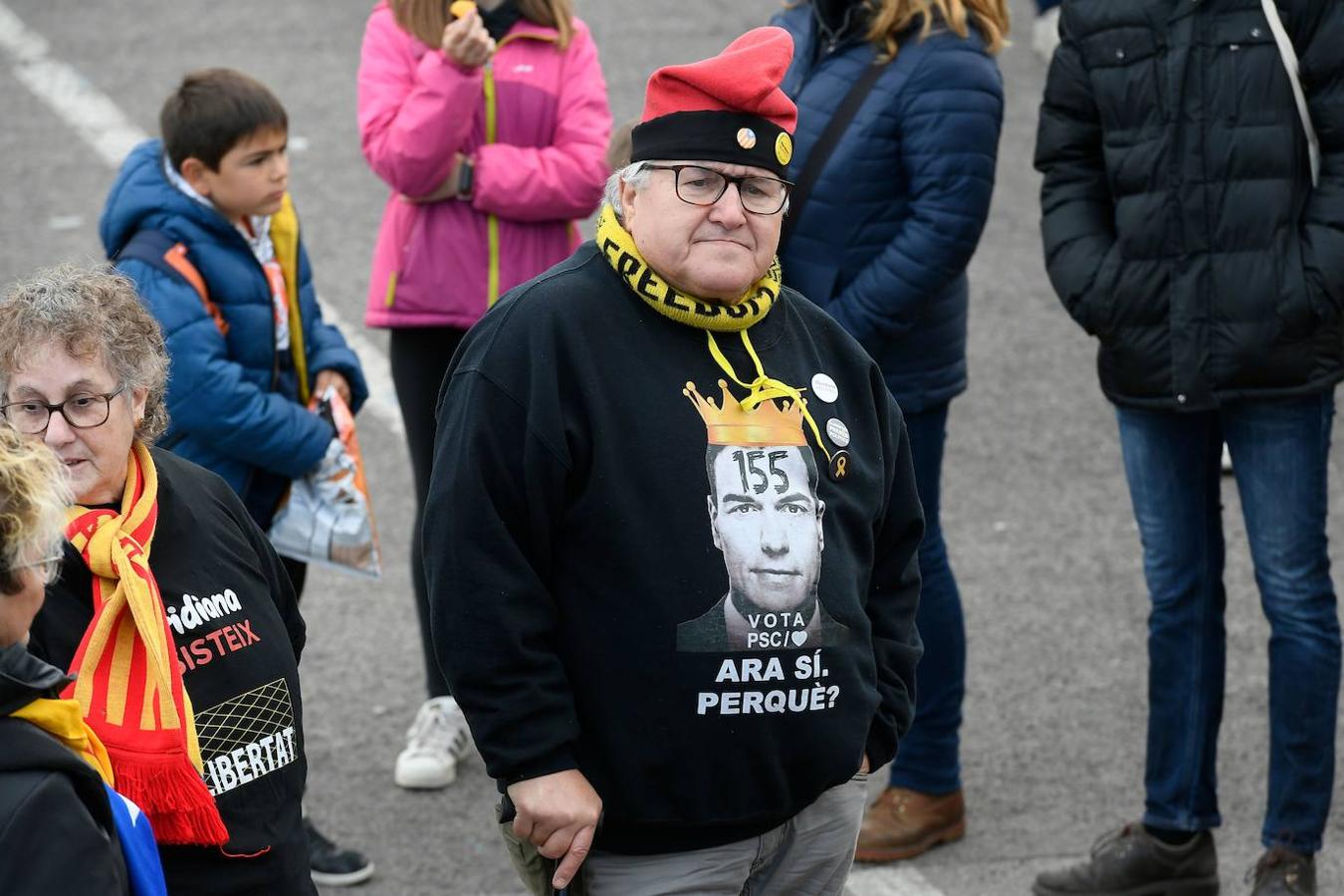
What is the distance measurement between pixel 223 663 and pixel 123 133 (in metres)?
7.25

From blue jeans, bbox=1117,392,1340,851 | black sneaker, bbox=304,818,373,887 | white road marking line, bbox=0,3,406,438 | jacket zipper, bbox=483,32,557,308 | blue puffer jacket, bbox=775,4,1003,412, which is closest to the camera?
blue jeans, bbox=1117,392,1340,851

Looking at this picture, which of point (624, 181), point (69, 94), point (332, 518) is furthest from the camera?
point (69, 94)

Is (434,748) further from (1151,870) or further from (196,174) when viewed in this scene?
(1151,870)

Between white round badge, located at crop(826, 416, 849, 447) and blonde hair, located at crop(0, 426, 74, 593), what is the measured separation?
1.22 m

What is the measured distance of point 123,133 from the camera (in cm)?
976

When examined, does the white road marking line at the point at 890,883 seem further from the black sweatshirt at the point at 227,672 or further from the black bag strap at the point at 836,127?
the black sweatshirt at the point at 227,672

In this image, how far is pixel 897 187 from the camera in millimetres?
4496

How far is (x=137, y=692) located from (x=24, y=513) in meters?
0.70

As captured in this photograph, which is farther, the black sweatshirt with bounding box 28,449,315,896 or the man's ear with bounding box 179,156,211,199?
the man's ear with bounding box 179,156,211,199

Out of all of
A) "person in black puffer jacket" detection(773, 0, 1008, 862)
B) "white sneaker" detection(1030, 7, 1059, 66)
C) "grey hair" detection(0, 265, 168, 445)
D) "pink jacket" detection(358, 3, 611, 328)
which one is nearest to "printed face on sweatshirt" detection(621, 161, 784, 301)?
"grey hair" detection(0, 265, 168, 445)

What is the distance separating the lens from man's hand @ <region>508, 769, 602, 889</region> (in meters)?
2.89

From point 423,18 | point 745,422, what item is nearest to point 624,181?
point 745,422

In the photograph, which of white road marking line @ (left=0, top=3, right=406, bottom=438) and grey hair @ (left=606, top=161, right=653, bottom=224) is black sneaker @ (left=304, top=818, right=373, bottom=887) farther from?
white road marking line @ (left=0, top=3, right=406, bottom=438)

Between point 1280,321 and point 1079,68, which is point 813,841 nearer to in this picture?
point 1280,321
